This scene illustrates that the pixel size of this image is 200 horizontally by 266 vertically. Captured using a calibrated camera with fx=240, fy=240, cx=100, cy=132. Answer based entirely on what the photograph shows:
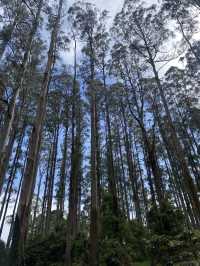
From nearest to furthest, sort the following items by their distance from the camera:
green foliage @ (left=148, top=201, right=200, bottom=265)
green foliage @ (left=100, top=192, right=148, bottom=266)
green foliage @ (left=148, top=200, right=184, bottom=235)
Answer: green foliage @ (left=148, top=201, right=200, bottom=265)
green foliage @ (left=148, top=200, right=184, bottom=235)
green foliage @ (left=100, top=192, right=148, bottom=266)

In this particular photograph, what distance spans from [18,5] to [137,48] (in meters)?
7.31

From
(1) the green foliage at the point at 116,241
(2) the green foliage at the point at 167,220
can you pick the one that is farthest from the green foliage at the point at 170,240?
(1) the green foliage at the point at 116,241

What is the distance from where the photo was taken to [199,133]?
23828 mm

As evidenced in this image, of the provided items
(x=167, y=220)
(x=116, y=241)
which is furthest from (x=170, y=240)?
(x=116, y=241)

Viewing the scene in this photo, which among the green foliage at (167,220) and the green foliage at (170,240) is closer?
the green foliage at (170,240)

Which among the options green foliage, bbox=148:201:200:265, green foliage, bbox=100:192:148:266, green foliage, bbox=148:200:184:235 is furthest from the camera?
green foliage, bbox=100:192:148:266

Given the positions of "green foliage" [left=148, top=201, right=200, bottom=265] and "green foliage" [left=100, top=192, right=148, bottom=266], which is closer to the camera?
"green foliage" [left=148, top=201, right=200, bottom=265]

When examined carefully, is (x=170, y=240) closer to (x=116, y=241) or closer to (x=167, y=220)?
(x=167, y=220)

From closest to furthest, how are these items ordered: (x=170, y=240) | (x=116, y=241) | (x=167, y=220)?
(x=170, y=240) < (x=167, y=220) < (x=116, y=241)

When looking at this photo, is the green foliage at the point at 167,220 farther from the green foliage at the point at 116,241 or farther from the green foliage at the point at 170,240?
the green foliage at the point at 116,241

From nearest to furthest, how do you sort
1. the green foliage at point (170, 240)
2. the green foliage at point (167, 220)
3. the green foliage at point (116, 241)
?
the green foliage at point (170, 240) → the green foliage at point (167, 220) → the green foliage at point (116, 241)

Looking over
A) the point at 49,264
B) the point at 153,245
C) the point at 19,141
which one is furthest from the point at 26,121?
the point at 153,245

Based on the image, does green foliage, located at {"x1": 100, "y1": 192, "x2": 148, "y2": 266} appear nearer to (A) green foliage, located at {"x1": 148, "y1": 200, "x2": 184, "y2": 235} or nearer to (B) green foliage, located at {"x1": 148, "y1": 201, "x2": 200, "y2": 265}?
(A) green foliage, located at {"x1": 148, "y1": 200, "x2": 184, "y2": 235}

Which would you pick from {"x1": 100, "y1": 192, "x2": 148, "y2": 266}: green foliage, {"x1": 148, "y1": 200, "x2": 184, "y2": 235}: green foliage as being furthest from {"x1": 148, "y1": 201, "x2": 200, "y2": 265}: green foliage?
{"x1": 100, "y1": 192, "x2": 148, "y2": 266}: green foliage
